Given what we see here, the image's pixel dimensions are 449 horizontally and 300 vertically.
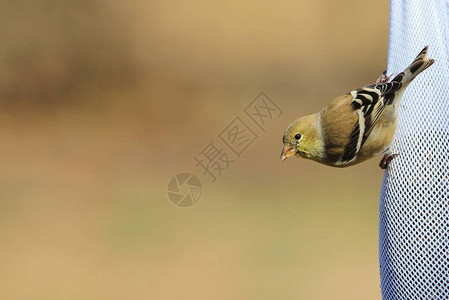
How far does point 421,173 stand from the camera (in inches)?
128

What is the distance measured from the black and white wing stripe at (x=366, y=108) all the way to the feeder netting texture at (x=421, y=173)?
0.17 m

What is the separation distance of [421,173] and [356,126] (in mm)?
369

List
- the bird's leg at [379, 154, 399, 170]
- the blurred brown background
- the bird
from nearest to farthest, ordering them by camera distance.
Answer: the bird
the bird's leg at [379, 154, 399, 170]
the blurred brown background

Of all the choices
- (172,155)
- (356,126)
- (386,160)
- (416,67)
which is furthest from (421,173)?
(172,155)

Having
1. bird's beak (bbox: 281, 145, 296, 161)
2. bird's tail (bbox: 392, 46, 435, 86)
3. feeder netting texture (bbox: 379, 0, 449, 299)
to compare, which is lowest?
feeder netting texture (bbox: 379, 0, 449, 299)

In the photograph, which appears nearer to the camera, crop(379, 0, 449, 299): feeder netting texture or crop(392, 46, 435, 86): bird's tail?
crop(392, 46, 435, 86): bird's tail

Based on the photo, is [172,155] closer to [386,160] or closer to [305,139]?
[305,139]

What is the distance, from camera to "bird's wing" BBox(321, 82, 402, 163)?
3211 mm

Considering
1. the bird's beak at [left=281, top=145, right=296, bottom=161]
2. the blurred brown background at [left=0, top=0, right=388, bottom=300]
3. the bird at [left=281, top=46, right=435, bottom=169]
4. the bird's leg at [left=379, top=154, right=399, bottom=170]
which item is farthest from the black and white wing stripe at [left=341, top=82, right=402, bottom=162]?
the blurred brown background at [left=0, top=0, right=388, bottom=300]

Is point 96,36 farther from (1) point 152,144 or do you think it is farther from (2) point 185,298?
(2) point 185,298

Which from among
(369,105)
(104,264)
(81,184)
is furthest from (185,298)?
(369,105)

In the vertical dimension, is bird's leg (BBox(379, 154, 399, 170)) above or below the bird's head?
below

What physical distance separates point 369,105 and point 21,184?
6.46 metres

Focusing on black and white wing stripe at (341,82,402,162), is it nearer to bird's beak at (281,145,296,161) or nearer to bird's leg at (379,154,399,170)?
bird's leg at (379,154,399,170)
